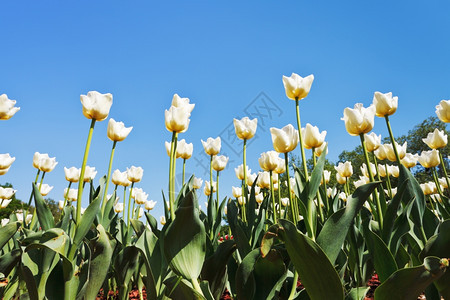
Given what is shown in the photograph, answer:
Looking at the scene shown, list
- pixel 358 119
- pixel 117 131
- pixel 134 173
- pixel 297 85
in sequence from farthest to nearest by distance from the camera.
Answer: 1. pixel 134 173
2. pixel 117 131
3. pixel 297 85
4. pixel 358 119

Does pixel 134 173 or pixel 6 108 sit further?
pixel 134 173

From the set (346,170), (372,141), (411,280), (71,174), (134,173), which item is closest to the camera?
(411,280)

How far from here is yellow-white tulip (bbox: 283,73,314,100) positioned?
201 centimetres

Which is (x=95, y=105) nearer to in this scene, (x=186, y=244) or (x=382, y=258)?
(x=186, y=244)

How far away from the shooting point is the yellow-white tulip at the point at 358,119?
6.11 feet

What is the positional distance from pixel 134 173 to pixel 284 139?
2.13m

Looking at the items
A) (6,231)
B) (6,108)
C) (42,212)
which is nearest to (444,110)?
(42,212)

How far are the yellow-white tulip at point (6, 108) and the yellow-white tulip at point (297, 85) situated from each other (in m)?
2.12

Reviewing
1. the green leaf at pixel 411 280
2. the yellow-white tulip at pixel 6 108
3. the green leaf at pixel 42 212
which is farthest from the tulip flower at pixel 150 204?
the green leaf at pixel 411 280

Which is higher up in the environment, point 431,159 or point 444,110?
point 444,110

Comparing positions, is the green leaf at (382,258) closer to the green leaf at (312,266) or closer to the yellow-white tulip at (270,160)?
the green leaf at (312,266)

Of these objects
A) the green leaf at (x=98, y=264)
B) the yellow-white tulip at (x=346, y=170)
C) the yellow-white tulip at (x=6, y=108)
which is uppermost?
the yellow-white tulip at (x=6, y=108)

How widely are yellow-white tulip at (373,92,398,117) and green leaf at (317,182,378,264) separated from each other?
2.93 feet

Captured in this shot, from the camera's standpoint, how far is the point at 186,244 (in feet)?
5.12
